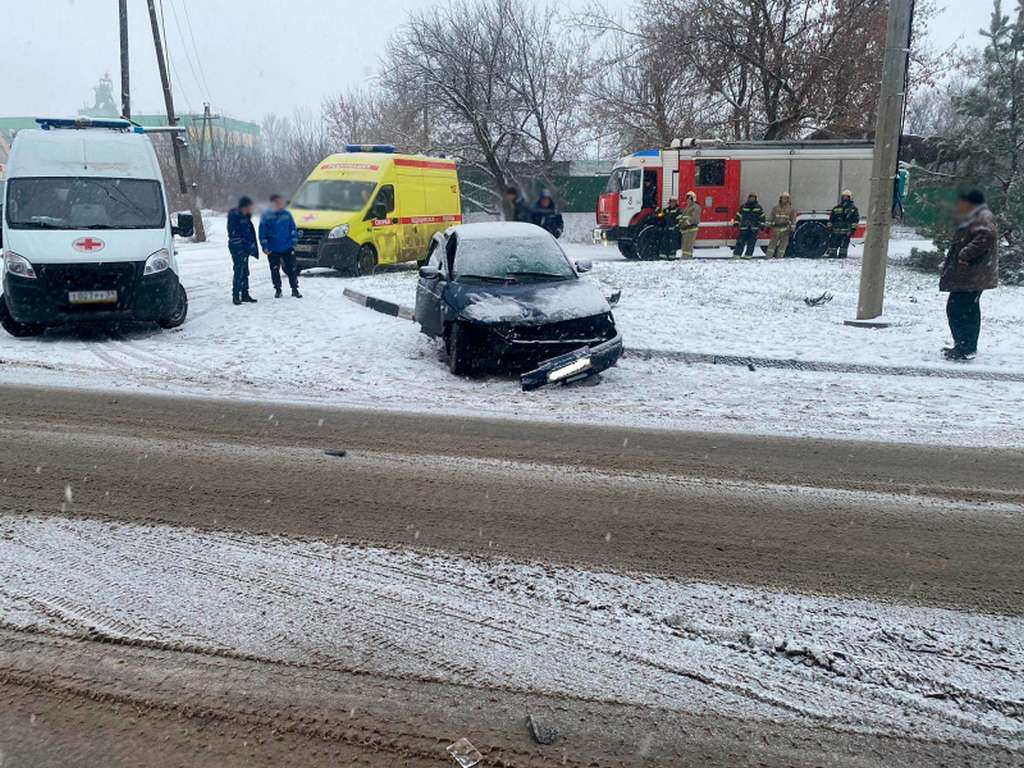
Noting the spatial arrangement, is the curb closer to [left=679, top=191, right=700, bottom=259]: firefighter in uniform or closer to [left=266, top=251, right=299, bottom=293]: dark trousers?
[left=266, top=251, right=299, bottom=293]: dark trousers

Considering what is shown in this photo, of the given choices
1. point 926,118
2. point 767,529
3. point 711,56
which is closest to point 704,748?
point 767,529

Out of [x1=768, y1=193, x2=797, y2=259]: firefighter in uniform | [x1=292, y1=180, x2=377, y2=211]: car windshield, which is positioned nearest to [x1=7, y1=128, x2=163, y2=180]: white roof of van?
[x1=292, y1=180, x2=377, y2=211]: car windshield

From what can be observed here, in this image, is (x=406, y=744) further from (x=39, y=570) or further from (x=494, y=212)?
(x=494, y=212)

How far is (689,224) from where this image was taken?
22031 mm

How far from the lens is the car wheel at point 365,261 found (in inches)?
704

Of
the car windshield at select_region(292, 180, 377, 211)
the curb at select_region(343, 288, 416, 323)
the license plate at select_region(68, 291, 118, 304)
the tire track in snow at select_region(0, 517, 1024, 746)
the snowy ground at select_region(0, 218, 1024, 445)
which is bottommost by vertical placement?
the tire track in snow at select_region(0, 517, 1024, 746)

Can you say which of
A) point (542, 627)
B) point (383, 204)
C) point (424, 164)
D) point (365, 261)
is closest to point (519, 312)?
point (542, 627)

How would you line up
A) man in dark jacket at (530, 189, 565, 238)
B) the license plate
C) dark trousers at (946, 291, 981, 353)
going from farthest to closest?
man in dark jacket at (530, 189, 565, 238) → the license plate → dark trousers at (946, 291, 981, 353)

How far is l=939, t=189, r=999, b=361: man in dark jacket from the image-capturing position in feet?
29.2

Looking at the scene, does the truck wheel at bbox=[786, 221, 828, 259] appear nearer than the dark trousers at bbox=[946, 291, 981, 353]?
No

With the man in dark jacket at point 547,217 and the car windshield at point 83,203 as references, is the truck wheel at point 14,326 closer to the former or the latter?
the car windshield at point 83,203

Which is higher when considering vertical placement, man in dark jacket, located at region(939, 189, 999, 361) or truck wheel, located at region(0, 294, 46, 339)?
man in dark jacket, located at region(939, 189, 999, 361)

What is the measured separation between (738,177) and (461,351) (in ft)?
56.1

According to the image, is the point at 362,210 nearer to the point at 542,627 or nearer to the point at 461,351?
the point at 461,351
